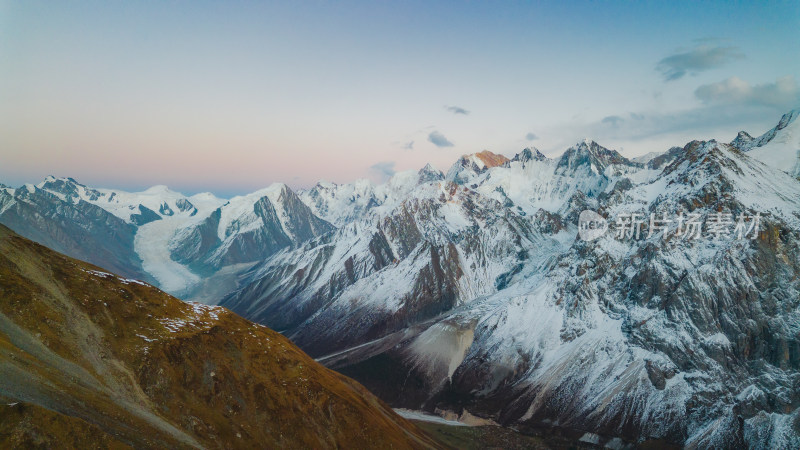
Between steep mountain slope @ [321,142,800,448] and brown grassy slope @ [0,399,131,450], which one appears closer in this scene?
brown grassy slope @ [0,399,131,450]

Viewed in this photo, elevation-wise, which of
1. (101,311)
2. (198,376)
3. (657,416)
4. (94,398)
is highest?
(101,311)

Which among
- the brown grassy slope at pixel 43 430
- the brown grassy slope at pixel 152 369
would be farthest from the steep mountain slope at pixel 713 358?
the brown grassy slope at pixel 43 430

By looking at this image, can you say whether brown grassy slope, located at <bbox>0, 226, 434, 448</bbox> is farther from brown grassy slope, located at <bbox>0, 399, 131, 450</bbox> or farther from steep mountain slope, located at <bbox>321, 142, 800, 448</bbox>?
steep mountain slope, located at <bbox>321, 142, 800, 448</bbox>

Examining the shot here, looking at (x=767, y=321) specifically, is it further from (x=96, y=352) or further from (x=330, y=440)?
(x=96, y=352)

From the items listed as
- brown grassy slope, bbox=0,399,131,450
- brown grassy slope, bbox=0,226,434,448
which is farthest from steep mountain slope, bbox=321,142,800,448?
brown grassy slope, bbox=0,399,131,450

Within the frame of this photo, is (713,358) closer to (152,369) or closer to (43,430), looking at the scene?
(152,369)

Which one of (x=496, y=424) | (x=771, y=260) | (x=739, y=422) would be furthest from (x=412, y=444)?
(x=771, y=260)

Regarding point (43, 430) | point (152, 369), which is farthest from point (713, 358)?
point (43, 430)

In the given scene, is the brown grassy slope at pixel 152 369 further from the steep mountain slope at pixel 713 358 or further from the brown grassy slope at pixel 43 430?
the steep mountain slope at pixel 713 358
